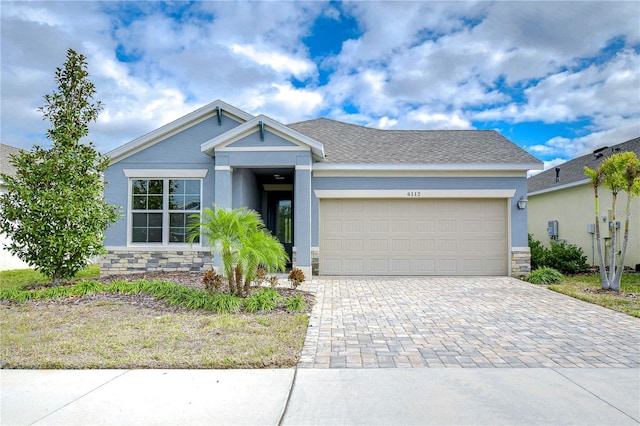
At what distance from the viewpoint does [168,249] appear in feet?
38.2

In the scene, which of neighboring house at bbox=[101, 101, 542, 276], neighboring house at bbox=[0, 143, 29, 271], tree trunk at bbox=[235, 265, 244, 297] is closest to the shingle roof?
neighboring house at bbox=[101, 101, 542, 276]

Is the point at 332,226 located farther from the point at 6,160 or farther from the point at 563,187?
the point at 6,160

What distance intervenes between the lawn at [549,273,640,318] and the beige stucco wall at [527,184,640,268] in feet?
5.89

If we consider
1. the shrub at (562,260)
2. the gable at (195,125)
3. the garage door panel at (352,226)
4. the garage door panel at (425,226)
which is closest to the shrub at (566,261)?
the shrub at (562,260)

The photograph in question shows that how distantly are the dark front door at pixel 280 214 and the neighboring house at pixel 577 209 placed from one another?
10.8 meters

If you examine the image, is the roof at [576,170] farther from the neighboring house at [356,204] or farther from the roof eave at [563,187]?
the neighboring house at [356,204]

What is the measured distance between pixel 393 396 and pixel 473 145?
38.3 ft

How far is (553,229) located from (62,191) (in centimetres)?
1815

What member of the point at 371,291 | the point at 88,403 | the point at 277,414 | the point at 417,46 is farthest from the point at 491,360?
the point at 417,46

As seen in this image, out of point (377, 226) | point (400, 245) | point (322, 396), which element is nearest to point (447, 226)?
point (400, 245)

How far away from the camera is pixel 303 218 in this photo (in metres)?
11.0

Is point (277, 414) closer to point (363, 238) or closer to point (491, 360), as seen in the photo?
point (491, 360)

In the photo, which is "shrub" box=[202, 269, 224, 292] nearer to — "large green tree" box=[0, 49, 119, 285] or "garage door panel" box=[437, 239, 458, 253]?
"large green tree" box=[0, 49, 119, 285]

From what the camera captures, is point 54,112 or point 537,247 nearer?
point 54,112
